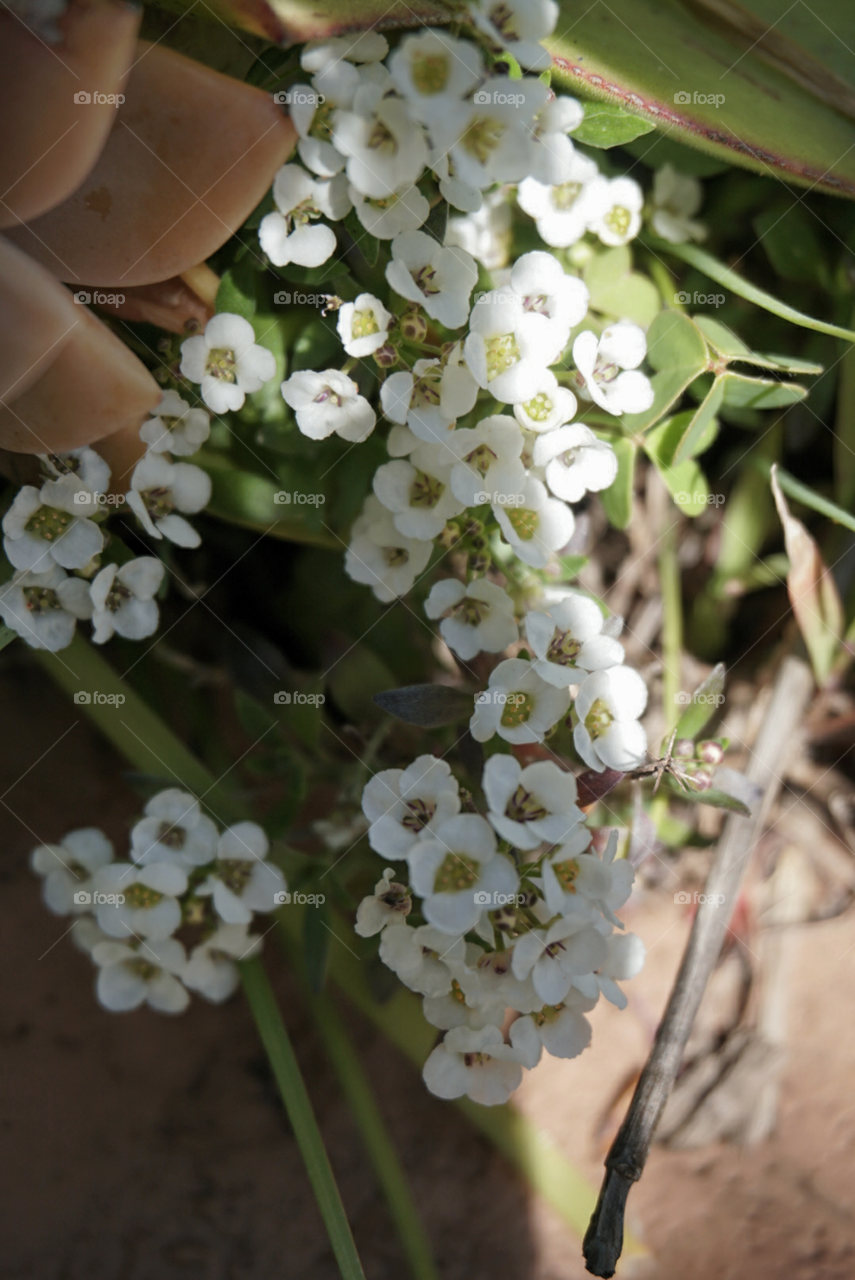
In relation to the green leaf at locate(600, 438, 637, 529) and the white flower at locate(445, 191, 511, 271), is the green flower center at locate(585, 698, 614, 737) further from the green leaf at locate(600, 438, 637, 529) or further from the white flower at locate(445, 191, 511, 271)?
the white flower at locate(445, 191, 511, 271)

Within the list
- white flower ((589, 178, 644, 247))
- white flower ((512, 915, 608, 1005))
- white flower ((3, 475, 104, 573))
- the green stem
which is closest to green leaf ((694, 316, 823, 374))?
white flower ((589, 178, 644, 247))

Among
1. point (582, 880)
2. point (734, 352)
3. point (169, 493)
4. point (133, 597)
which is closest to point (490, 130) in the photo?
point (734, 352)

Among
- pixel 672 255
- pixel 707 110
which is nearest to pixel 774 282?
pixel 672 255

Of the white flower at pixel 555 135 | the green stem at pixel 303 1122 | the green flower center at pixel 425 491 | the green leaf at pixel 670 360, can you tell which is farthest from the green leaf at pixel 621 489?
the green stem at pixel 303 1122

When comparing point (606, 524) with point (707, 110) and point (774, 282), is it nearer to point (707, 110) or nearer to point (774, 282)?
point (774, 282)

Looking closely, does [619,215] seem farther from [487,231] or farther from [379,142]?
[379,142]

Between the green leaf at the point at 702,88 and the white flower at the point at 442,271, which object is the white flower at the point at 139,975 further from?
the green leaf at the point at 702,88
